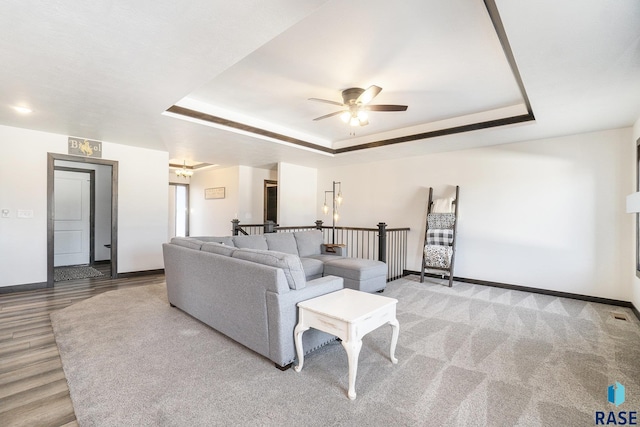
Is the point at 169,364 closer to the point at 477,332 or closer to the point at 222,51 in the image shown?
the point at 222,51

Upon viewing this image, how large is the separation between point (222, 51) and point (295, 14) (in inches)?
28.6

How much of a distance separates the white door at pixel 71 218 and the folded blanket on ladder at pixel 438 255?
7.54 m

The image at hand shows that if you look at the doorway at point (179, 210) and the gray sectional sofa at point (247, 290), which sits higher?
the doorway at point (179, 210)

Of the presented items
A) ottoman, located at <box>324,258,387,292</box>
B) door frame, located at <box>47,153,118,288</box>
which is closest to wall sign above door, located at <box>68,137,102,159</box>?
door frame, located at <box>47,153,118,288</box>

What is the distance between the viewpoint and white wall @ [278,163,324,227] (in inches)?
268

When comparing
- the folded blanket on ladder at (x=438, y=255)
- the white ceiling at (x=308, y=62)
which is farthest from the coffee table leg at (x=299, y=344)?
the folded blanket on ladder at (x=438, y=255)

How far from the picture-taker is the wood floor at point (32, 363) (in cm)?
179

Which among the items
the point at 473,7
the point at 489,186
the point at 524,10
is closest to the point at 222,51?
the point at 473,7

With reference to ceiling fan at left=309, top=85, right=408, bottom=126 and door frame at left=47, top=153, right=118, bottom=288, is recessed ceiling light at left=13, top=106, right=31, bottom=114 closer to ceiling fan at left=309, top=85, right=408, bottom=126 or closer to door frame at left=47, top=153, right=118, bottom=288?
door frame at left=47, top=153, right=118, bottom=288

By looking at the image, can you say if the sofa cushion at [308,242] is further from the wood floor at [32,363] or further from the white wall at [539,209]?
the wood floor at [32,363]

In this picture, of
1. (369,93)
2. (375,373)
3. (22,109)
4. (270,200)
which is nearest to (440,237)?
(369,93)

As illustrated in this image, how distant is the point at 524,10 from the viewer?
171 centimetres

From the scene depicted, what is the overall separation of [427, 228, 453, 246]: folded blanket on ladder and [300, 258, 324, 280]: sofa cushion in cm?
211

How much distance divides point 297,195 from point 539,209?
4.78 metres
